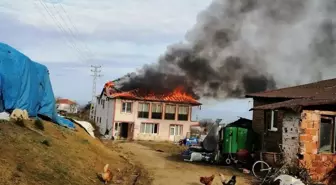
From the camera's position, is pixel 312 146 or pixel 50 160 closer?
pixel 50 160

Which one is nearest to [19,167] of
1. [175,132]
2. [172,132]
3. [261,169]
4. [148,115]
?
[261,169]

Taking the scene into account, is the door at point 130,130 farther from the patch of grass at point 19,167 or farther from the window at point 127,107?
the patch of grass at point 19,167

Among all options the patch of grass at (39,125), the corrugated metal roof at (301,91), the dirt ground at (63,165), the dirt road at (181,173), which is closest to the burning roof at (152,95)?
the corrugated metal roof at (301,91)

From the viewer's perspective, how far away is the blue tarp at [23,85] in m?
15.2

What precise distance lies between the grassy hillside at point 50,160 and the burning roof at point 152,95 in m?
26.0

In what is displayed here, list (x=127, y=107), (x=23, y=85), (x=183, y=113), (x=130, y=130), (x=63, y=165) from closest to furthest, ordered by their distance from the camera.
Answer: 1. (x=63, y=165)
2. (x=23, y=85)
3. (x=127, y=107)
4. (x=130, y=130)
5. (x=183, y=113)

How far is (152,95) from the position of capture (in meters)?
45.0

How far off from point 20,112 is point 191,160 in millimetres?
9402

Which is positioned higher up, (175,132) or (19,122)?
(19,122)

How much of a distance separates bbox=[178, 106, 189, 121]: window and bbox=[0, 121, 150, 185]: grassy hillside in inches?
1089

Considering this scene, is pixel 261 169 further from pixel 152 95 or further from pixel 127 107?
pixel 152 95

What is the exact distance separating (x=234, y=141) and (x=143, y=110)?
81.1ft

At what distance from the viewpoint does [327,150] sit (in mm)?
15547

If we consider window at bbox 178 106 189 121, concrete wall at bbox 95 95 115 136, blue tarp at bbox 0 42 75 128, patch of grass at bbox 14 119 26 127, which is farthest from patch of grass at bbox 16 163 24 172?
window at bbox 178 106 189 121
